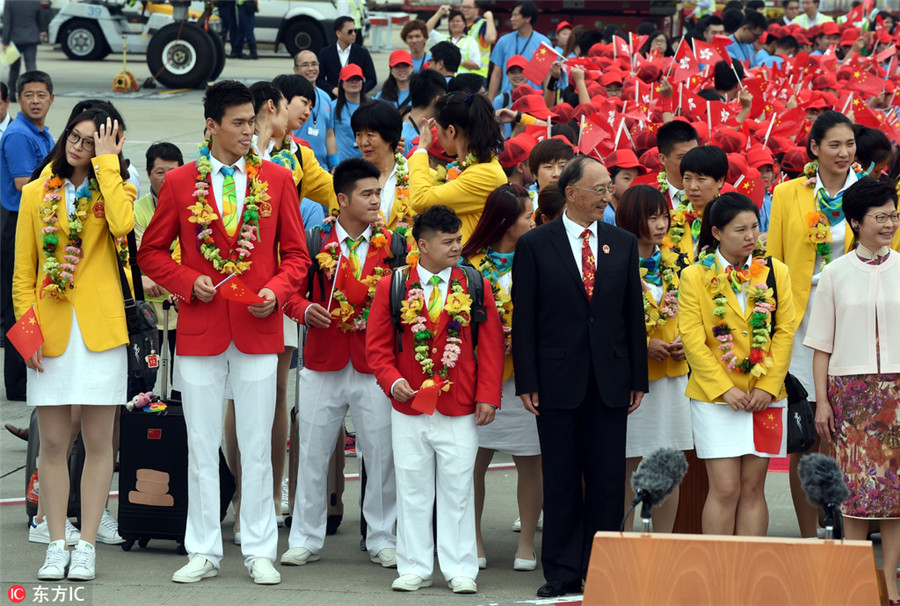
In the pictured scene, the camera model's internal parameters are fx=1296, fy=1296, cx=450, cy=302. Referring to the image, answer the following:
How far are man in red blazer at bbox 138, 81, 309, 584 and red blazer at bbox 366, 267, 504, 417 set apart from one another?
1.56 ft

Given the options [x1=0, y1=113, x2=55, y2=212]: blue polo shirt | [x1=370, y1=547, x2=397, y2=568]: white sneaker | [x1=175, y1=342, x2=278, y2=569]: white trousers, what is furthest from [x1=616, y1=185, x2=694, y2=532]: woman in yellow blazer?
[x1=0, y1=113, x2=55, y2=212]: blue polo shirt

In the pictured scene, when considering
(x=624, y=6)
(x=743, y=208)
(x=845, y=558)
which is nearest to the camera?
(x=845, y=558)

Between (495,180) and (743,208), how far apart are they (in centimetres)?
136

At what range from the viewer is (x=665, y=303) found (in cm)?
637

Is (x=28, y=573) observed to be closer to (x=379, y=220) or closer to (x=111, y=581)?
(x=111, y=581)

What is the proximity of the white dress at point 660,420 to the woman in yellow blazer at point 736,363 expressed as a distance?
0.36 metres

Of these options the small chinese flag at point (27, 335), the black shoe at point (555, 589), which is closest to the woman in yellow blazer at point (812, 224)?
the black shoe at point (555, 589)

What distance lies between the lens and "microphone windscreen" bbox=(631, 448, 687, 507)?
14.9ft

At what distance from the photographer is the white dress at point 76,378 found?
5977 mm

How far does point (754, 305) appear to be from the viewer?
5.92 meters

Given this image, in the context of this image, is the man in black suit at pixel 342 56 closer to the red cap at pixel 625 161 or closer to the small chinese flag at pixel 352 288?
the red cap at pixel 625 161

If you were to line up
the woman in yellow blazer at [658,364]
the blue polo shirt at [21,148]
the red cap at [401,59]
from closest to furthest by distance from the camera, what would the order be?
the woman in yellow blazer at [658,364], the blue polo shirt at [21,148], the red cap at [401,59]

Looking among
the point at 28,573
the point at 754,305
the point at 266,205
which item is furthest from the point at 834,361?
the point at 28,573

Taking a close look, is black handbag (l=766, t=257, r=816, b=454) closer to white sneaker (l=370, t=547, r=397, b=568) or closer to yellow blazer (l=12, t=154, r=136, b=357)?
white sneaker (l=370, t=547, r=397, b=568)
